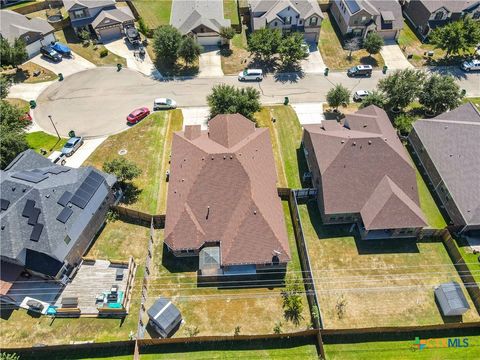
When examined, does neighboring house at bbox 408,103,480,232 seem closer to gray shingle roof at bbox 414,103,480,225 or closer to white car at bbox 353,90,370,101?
gray shingle roof at bbox 414,103,480,225

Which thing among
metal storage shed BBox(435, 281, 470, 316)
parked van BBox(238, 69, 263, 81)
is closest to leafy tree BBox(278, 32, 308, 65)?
parked van BBox(238, 69, 263, 81)

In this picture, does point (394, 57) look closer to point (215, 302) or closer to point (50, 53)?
point (215, 302)

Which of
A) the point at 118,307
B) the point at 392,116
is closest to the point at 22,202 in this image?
the point at 118,307

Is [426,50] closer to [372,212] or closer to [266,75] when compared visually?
[266,75]

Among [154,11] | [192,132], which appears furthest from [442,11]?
[154,11]

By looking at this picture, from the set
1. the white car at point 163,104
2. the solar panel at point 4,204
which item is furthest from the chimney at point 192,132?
the solar panel at point 4,204
